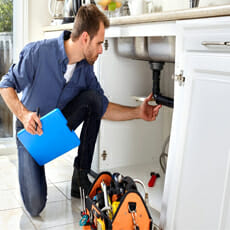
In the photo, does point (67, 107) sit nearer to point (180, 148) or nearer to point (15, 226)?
point (15, 226)

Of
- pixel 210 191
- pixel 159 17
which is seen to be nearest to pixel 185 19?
pixel 159 17

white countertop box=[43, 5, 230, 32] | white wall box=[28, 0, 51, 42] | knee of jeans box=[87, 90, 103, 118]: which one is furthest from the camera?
white wall box=[28, 0, 51, 42]

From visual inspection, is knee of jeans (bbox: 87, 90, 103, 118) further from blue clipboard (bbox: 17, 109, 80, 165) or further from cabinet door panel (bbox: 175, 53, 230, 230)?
cabinet door panel (bbox: 175, 53, 230, 230)

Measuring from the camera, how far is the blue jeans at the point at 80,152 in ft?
6.60

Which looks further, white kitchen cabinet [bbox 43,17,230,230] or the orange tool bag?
the orange tool bag

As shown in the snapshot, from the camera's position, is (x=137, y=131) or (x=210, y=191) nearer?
(x=210, y=191)

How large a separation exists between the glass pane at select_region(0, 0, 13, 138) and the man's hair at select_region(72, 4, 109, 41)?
1.35 meters

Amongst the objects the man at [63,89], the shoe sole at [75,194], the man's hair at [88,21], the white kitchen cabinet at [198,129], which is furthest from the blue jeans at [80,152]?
the white kitchen cabinet at [198,129]

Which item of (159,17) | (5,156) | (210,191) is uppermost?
→ (159,17)

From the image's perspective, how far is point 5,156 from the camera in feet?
9.94

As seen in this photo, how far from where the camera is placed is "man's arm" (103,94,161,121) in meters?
2.15

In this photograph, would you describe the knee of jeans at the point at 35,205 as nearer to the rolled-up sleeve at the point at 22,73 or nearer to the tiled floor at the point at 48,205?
the tiled floor at the point at 48,205

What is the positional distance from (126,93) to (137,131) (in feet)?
0.79

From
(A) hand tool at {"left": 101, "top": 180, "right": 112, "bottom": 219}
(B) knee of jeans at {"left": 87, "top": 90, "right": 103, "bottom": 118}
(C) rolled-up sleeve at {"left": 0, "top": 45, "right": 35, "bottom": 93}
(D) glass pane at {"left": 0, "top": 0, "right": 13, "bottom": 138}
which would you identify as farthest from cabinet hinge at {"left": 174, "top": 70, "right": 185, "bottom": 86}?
(D) glass pane at {"left": 0, "top": 0, "right": 13, "bottom": 138}
